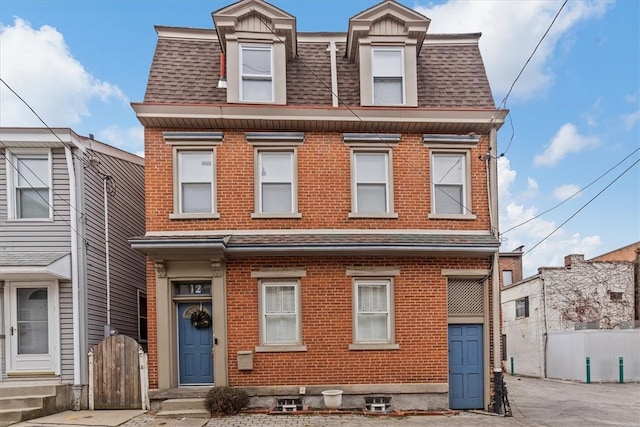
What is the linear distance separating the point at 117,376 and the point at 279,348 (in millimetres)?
3564

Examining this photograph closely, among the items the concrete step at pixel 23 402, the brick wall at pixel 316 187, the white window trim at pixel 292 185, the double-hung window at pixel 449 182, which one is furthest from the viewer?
the double-hung window at pixel 449 182

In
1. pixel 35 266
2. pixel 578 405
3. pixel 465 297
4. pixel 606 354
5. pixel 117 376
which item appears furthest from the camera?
pixel 606 354

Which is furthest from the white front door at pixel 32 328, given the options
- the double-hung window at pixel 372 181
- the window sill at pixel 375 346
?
the double-hung window at pixel 372 181

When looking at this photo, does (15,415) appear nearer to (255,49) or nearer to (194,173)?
(194,173)

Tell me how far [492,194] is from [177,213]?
7.41 metres

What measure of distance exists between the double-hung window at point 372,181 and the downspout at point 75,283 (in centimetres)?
639

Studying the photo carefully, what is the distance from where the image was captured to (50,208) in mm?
9555

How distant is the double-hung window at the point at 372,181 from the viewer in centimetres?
1008

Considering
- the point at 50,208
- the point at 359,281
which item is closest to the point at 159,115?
the point at 50,208

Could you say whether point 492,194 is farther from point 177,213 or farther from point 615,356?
point 615,356

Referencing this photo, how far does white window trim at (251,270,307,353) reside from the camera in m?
9.53

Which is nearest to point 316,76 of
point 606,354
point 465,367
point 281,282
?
point 281,282

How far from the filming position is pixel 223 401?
878 cm

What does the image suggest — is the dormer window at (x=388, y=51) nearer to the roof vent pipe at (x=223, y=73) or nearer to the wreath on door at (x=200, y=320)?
the roof vent pipe at (x=223, y=73)
